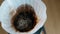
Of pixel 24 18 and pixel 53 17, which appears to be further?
pixel 53 17

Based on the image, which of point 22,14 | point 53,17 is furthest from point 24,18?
point 53,17

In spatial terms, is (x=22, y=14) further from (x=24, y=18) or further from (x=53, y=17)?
(x=53, y=17)

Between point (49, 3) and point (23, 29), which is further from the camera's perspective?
point (49, 3)

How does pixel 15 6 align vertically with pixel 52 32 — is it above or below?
above

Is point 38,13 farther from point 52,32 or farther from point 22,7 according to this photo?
point 52,32

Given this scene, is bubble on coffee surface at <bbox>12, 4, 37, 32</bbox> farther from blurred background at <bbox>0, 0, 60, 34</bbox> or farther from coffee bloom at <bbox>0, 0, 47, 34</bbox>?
blurred background at <bbox>0, 0, 60, 34</bbox>

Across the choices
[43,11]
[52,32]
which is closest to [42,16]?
[43,11]

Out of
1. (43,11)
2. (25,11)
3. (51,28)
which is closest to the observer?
(43,11)

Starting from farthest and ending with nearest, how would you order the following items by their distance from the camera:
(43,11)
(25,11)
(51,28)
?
(51,28) → (25,11) → (43,11)
